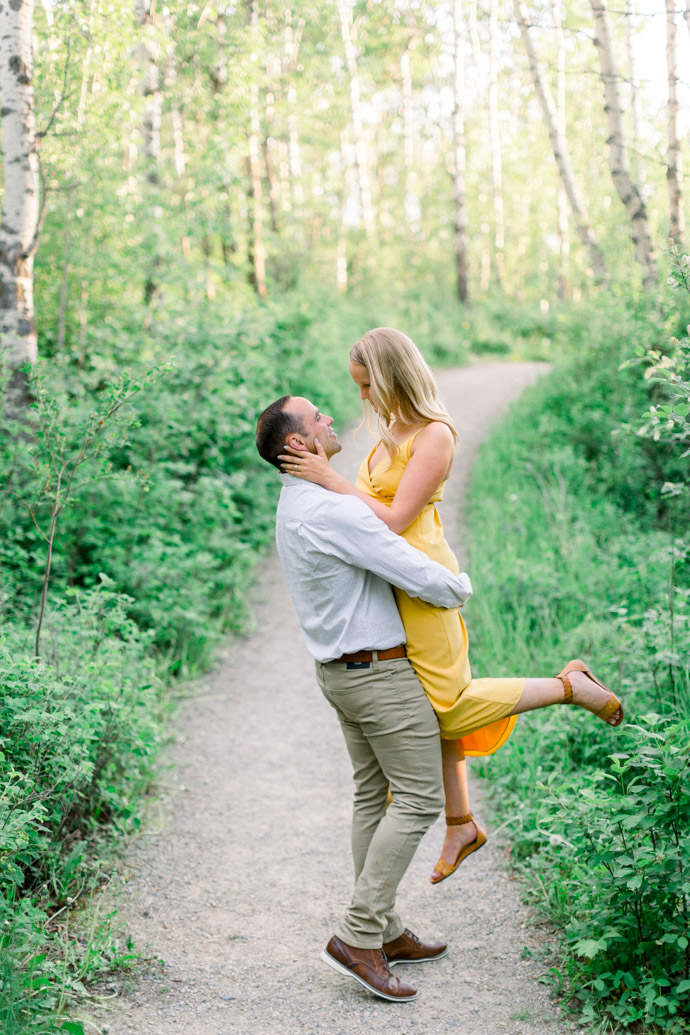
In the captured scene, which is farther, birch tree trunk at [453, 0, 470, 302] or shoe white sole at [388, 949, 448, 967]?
birch tree trunk at [453, 0, 470, 302]

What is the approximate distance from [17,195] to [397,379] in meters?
4.23

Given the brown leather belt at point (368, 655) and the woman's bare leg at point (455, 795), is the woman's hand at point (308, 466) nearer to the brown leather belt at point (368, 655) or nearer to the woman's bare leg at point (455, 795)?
the brown leather belt at point (368, 655)

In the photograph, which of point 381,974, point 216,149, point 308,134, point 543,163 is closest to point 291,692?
point 381,974

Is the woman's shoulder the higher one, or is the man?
the woman's shoulder

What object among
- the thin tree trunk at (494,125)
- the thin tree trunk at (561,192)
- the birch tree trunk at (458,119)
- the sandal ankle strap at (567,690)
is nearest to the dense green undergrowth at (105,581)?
the sandal ankle strap at (567,690)

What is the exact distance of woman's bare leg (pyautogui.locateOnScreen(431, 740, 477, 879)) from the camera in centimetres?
301

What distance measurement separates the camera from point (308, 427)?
2754 millimetres

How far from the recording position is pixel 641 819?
2.68 meters

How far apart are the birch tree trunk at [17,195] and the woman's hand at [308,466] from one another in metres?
3.50

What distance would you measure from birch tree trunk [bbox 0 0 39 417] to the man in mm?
3534

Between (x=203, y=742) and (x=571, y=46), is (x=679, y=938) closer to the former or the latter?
(x=203, y=742)

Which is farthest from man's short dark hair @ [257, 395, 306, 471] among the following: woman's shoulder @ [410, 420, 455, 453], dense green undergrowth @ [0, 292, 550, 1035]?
dense green undergrowth @ [0, 292, 550, 1035]

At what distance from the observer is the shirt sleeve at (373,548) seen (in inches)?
103

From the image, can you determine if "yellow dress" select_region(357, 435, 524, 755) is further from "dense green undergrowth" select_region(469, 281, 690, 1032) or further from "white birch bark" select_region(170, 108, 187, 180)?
"white birch bark" select_region(170, 108, 187, 180)
